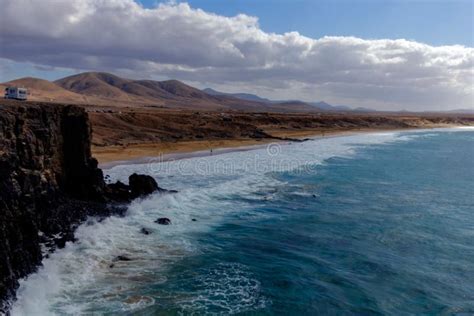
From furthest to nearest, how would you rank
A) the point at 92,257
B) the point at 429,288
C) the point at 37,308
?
the point at 92,257 → the point at 429,288 → the point at 37,308

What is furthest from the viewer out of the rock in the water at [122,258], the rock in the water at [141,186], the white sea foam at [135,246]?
the rock in the water at [141,186]

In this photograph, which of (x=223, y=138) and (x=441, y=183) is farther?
(x=223, y=138)

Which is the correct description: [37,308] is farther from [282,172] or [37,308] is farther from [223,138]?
[223,138]

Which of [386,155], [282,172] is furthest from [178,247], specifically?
[386,155]

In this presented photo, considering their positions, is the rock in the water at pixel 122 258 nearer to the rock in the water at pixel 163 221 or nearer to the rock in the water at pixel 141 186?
the rock in the water at pixel 163 221

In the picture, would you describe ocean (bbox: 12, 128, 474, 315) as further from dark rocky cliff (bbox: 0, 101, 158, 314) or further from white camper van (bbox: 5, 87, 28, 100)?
white camper van (bbox: 5, 87, 28, 100)

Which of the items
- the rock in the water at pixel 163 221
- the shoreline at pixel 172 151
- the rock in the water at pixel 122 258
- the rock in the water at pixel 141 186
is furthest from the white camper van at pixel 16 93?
the rock in the water at pixel 122 258
